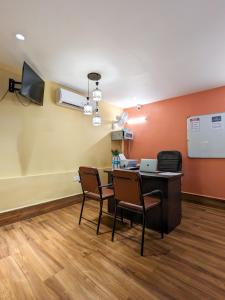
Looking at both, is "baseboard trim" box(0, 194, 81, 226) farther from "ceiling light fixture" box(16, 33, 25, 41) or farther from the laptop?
"ceiling light fixture" box(16, 33, 25, 41)

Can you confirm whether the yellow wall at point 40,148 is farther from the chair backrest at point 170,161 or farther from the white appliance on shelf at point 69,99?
the chair backrest at point 170,161

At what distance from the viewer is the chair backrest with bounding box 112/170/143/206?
6.24 ft

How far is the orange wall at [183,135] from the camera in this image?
361cm

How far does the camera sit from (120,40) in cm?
217

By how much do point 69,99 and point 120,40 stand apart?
175 cm

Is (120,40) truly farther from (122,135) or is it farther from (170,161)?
(122,135)

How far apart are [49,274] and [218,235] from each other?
219 centimetres

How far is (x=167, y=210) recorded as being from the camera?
91.4 inches

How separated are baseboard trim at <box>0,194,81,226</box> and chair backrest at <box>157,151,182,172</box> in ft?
6.71

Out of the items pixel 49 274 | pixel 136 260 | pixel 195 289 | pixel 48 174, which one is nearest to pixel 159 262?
pixel 136 260

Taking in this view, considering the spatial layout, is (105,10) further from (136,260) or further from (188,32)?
(136,260)

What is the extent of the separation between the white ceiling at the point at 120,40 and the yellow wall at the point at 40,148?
675mm

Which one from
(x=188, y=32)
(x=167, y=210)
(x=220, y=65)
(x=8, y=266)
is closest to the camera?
(x=8, y=266)

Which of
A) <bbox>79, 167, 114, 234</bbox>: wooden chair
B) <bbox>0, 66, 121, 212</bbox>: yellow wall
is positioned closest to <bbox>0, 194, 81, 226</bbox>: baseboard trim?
<bbox>0, 66, 121, 212</bbox>: yellow wall
